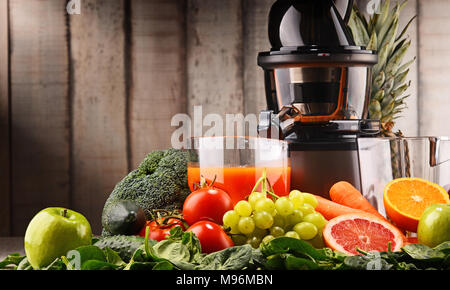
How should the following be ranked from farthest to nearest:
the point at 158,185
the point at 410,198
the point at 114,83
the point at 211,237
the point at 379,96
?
the point at 114,83 → the point at 379,96 → the point at 158,185 → the point at 410,198 → the point at 211,237

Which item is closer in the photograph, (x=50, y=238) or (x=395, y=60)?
(x=50, y=238)

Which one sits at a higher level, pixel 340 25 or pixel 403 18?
pixel 403 18

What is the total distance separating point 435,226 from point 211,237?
32cm

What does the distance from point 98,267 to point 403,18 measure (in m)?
1.30

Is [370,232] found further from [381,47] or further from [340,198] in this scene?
[381,47]

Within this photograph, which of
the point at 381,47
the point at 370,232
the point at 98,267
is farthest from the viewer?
the point at 381,47

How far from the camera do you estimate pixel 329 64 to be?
103 cm

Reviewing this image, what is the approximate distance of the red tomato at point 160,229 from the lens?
785mm

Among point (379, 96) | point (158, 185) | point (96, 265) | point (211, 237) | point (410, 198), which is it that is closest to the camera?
point (96, 265)

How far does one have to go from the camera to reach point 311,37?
106cm

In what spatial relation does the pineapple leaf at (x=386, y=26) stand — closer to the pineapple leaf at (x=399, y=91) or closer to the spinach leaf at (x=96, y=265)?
the pineapple leaf at (x=399, y=91)

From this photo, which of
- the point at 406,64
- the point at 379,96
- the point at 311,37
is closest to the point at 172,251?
the point at 311,37

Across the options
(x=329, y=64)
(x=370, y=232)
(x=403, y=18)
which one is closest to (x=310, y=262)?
(x=370, y=232)

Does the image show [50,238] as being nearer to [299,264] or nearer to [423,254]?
[299,264]
